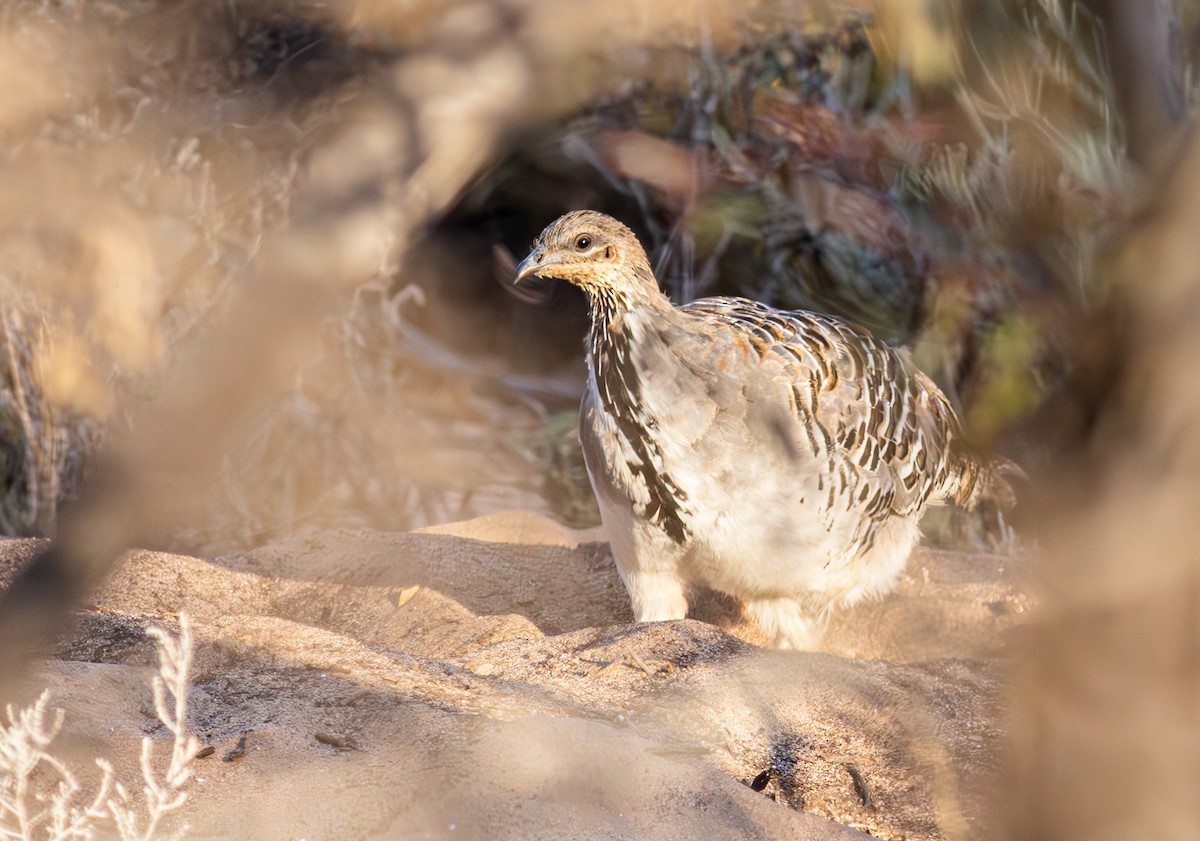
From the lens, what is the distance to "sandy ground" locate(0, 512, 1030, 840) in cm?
251

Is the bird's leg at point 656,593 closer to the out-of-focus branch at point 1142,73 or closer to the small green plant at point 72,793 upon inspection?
the small green plant at point 72,793

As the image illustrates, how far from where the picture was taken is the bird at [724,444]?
3.92 m

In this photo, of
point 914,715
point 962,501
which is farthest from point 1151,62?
point 962,501

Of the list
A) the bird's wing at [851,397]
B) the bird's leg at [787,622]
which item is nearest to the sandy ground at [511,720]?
the bird's leg at [787,622]

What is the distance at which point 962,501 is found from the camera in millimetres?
5070

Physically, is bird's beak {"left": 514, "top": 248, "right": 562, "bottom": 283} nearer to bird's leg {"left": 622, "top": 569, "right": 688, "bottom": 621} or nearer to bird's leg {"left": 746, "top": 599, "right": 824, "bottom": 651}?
bird's leg {"left": 622, "top": 569, "right": 688, "bottom": 621}

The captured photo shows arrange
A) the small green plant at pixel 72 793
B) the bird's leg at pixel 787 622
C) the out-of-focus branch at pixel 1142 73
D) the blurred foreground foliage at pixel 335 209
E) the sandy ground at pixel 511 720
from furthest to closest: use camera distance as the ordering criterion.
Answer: the blurred foreground foliage at pixel 335 209
the bird's leg at pixel 787 622
the out-of-focus branch at pixel 1142 73
the sandy ground at pixel 511 720
the small green plant at pixel 72 793

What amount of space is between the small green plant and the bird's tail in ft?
11.1

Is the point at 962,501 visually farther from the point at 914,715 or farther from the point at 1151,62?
the point at 1151,62

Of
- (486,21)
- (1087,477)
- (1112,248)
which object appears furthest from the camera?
(486,21)

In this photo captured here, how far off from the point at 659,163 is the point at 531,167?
743 mm

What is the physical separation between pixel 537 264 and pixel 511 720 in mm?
1625

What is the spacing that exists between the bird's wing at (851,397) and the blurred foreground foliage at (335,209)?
1.08 metres

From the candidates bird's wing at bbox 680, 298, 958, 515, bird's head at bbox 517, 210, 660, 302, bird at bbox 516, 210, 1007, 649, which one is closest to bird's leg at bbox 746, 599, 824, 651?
bird at bbox 516, 210, 1007, 649
